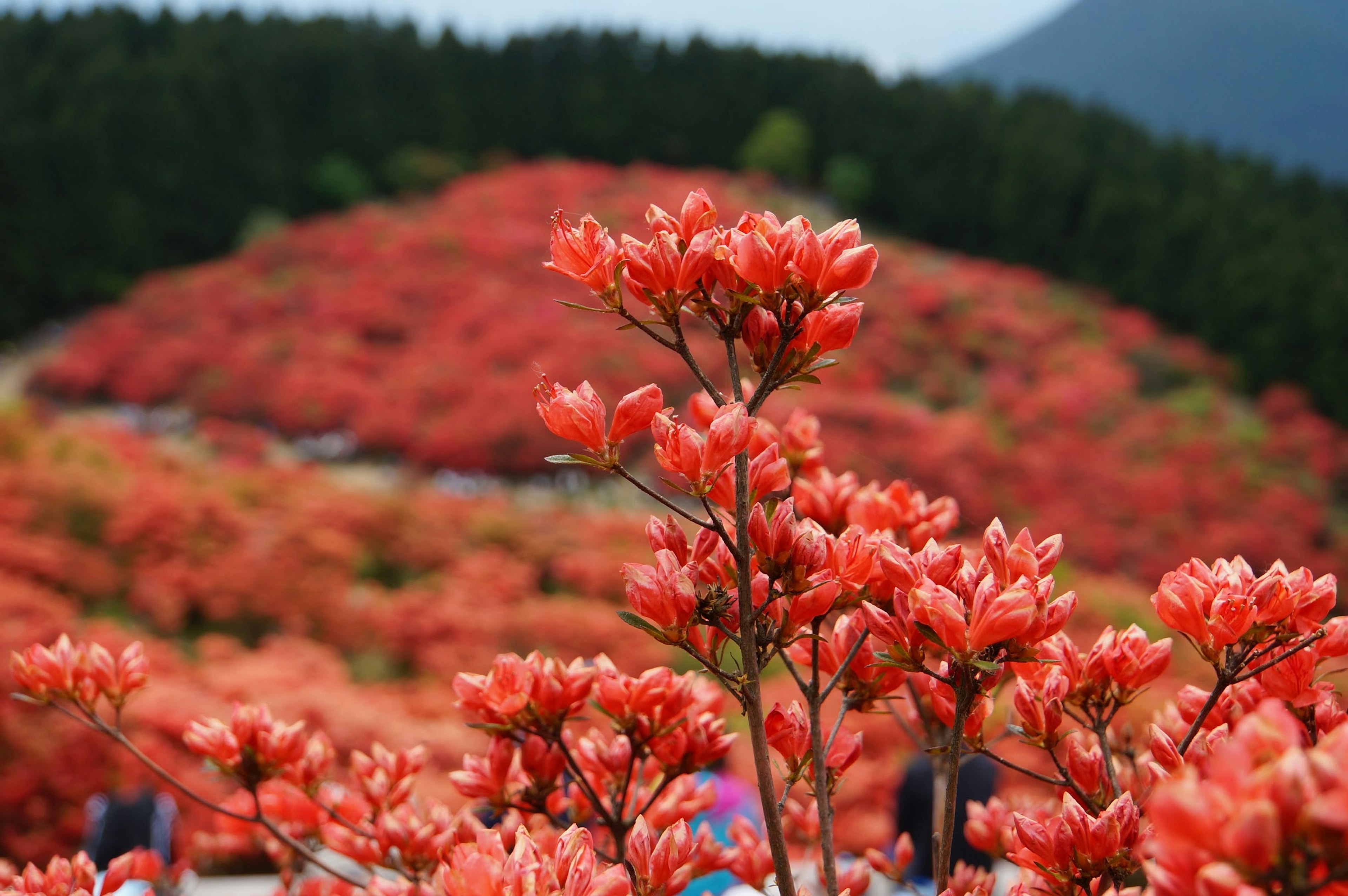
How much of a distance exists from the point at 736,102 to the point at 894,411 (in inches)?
526

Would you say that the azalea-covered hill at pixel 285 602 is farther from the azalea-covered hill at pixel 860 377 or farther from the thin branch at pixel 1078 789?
the thin branch at pixel 1078 789

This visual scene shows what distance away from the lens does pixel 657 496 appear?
20.6 inches

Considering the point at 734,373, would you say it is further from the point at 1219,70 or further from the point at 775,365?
the point at 1219,70

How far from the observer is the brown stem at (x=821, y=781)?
2.10 ft

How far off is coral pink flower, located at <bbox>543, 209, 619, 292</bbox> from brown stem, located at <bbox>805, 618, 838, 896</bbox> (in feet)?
1.00

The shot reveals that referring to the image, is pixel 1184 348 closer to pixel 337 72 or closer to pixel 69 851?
pixel 69 851

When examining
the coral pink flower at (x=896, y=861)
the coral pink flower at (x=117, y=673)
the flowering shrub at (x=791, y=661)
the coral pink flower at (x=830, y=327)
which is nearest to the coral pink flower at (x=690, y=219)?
the flowering shrub at (x=791, y=661)

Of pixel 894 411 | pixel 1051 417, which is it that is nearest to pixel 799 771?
pixel 894 411

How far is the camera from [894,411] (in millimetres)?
9875

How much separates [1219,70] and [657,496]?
79.5 ft

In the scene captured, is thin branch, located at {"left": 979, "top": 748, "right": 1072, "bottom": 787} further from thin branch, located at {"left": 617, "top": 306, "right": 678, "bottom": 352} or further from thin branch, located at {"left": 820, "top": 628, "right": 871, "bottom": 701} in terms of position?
thin branch, located at {"left": 617, "top": 306, "right": 678, "bottom": 352}

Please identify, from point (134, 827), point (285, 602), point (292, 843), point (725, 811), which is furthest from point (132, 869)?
point (285, 602)

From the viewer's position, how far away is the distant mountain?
55.8 feet

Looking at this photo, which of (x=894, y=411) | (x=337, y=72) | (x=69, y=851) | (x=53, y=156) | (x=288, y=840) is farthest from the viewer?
(x=337, y=72)
